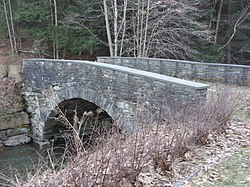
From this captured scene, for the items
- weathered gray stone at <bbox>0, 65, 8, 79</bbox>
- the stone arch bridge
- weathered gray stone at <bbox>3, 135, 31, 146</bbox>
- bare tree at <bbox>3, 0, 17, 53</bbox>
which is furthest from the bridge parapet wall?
bare tree at <bbox>3, 0, 17, 53</bbox>

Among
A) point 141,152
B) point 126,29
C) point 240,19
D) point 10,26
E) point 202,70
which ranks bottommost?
point 141,152

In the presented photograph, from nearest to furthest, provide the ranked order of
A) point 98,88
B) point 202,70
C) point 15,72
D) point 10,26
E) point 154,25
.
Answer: point 98,88, point 202,70, point 15,72, point 154,25, point 10,26

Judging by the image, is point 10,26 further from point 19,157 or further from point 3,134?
point 19,157

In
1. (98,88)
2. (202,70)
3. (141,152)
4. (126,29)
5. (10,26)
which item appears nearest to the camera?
(141,152)

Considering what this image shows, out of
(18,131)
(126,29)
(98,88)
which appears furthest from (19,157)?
(126,29)

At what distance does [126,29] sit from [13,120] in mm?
8113

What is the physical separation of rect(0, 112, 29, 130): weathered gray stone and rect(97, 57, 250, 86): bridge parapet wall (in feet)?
17.3

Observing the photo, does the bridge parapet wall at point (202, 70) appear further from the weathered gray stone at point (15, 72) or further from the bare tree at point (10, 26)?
the bare tree at point (10, 26)

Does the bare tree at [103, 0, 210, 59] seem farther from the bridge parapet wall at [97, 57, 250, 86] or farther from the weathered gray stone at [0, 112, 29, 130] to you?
the weathered gray stone at [0, 112, 29, 130]

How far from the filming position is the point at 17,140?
12586 mm

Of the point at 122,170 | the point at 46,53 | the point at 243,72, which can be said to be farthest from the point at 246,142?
the point at 46,53

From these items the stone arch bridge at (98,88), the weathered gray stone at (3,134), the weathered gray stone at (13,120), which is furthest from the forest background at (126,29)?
the weathered gray stone at (3,134)

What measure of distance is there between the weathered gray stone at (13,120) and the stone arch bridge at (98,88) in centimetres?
27

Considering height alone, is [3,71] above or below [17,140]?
above
